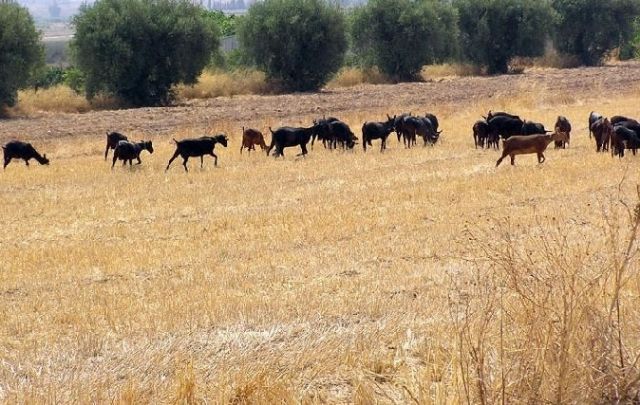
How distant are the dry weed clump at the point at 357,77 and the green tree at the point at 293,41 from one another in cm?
368

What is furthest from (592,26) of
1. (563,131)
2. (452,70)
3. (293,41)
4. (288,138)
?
(288,138)

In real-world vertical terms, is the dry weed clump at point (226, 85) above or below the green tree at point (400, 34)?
below

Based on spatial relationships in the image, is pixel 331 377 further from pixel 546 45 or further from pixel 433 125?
pixel 546 45

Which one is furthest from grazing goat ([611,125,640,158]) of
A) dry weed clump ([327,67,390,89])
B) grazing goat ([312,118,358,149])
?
dry weed clump ([327,67,390,89])

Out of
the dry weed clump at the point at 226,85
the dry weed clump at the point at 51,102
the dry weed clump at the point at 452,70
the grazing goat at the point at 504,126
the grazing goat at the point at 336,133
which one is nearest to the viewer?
the grazing goat at the point at 504,126

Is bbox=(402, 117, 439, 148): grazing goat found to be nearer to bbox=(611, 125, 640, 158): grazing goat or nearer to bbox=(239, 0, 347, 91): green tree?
bbox=(611, 125, 640, 158): grazing goat

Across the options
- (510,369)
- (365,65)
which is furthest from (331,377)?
(365,65)

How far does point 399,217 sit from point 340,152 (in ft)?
34.7

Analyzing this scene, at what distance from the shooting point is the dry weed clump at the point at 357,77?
60728mm

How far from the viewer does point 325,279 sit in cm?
1029

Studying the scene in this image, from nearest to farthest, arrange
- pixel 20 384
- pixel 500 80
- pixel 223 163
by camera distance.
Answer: pixel 20 384, pixel 223 163, pixel 500 80

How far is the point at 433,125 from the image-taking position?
25984 mm

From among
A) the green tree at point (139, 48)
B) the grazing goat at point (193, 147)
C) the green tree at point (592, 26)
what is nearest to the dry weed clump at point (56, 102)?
the green tree at point (139, 48)

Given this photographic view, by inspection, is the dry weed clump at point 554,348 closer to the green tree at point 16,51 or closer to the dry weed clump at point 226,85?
the green tree at point 16,51
